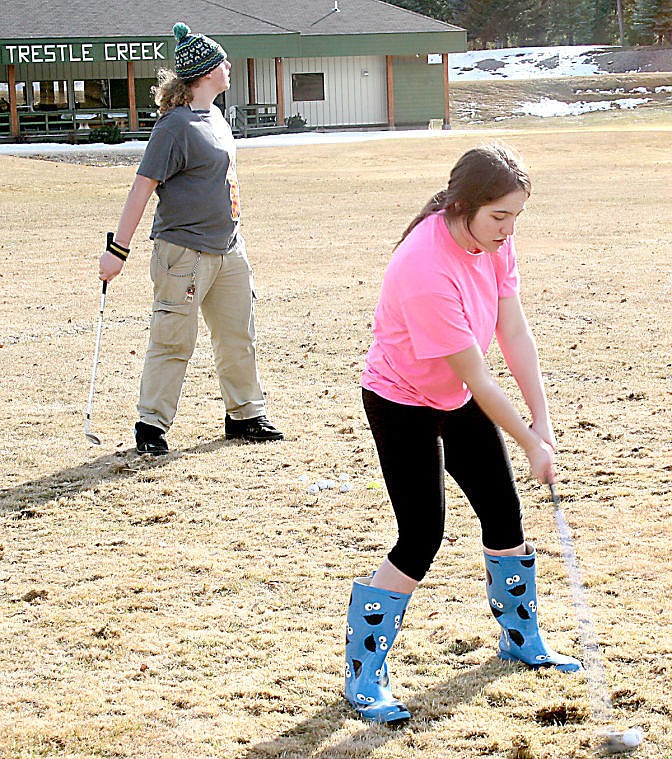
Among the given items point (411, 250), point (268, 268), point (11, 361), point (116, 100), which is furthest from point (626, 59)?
point (411, 250)

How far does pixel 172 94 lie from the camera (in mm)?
6105

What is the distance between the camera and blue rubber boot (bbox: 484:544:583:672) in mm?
3654

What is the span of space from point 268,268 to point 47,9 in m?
29.0

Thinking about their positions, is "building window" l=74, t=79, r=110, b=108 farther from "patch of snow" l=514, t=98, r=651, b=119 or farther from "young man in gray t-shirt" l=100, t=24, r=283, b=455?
"young man in gray t-shirt" l=100, t=24, r=283, b=455

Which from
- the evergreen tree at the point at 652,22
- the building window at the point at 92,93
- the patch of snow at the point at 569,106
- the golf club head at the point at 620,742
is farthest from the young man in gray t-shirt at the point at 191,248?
the evergreen tree at the point at 652,22

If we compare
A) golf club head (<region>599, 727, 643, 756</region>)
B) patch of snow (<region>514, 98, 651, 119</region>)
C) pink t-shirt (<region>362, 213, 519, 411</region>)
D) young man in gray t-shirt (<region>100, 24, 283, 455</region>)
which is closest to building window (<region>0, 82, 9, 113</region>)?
patch of snow (<region>514, 98, 651, 119</region>)

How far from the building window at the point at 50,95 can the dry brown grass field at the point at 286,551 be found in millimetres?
29504

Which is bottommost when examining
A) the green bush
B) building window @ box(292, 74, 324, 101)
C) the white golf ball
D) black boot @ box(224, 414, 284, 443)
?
the white golf ball

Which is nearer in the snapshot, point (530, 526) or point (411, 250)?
point (411, 250)

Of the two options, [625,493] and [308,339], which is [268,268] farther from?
[625,493]

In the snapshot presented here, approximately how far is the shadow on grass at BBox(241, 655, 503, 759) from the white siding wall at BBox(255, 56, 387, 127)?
38.5 meters

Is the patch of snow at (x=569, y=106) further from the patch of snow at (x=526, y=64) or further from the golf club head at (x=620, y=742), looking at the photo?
the golf club head at (x=620, y=742)

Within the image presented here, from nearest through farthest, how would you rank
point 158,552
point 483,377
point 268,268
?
point 483,377 → point 158,552 → point 268,268

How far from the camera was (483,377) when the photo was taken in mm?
3203
